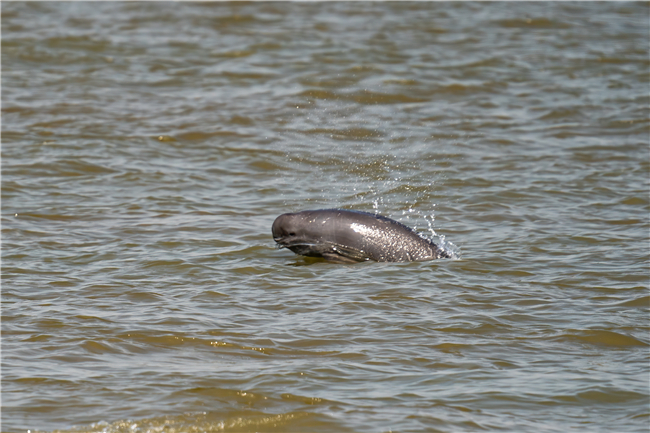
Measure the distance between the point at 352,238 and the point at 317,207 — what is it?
2.20 meters

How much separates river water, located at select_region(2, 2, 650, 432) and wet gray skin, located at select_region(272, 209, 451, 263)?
0.18 metres

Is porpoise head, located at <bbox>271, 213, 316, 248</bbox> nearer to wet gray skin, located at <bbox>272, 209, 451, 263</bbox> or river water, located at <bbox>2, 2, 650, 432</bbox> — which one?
wet gray skin, located at <bbox>272, 209, 451, 263</bbox>

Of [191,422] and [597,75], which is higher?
[597,75]

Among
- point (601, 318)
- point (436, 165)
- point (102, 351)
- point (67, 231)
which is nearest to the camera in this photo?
point (102, 351)

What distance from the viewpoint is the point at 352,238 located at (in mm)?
8680

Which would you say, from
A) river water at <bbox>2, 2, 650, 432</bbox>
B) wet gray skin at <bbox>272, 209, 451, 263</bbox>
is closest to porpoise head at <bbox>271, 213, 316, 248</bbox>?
wet gray skin at <bbox>272, 209, 451, 263</bbox>

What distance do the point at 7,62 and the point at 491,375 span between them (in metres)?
14.3

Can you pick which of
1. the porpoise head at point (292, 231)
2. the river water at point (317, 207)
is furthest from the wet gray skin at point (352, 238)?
the river water at point (317, 207)

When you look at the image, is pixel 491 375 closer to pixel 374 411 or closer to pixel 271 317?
pixel 374 411

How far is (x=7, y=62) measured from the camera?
1780cm

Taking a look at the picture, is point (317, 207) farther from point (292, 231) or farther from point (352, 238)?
point (352, 238)

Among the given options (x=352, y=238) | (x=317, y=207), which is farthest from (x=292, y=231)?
(x=317, y=207)

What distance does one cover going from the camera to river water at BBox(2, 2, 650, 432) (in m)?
6.03

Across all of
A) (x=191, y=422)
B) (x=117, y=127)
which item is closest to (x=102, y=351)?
(x=191, y=422)
